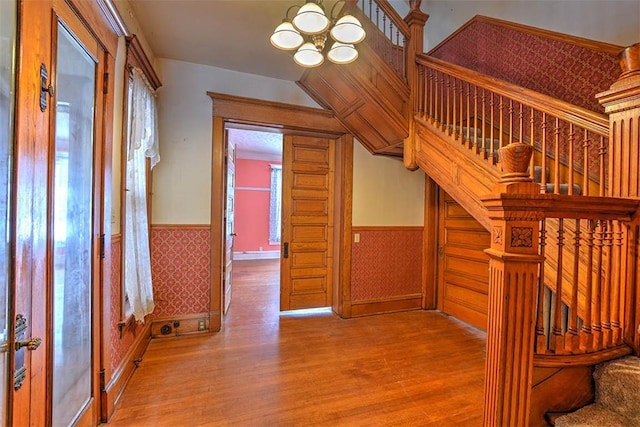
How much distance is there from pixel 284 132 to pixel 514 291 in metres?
3.12

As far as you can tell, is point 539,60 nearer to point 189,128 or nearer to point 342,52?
point 342,52

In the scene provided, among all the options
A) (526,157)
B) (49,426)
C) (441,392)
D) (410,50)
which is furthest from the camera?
(410,50)

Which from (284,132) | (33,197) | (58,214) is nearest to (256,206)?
(284,132)

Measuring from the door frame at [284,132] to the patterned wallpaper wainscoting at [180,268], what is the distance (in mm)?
91

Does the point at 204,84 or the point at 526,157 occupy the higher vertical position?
the point at 204,84

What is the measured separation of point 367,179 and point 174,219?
7.85 feet

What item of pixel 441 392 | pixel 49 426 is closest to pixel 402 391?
pixel 441 392

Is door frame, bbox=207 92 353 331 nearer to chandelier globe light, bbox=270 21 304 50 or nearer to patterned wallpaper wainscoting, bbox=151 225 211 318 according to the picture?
patterned wallpaper wainscoting, bbox=151 225 211 318

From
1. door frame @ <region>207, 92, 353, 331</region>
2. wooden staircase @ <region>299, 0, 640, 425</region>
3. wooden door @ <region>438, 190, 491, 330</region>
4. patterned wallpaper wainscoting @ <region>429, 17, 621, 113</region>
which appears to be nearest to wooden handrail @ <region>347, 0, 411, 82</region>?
door frame @ <region>207, 92, 353, 331</region>

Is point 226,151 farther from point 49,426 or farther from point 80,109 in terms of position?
point 49,426

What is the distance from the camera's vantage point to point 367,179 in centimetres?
385

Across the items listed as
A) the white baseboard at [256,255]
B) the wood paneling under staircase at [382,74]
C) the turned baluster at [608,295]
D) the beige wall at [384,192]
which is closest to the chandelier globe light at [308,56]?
the wood paneling under staircase at [382,74]

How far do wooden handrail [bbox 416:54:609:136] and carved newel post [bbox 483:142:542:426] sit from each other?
896 mm

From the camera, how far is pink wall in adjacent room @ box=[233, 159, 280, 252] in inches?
293
